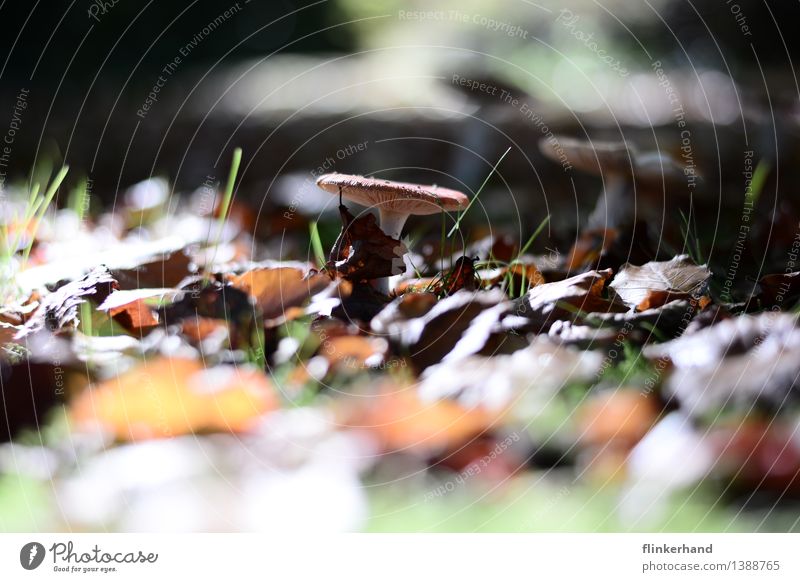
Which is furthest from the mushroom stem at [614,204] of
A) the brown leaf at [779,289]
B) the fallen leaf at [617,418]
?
the fallen leaf at [617,418]

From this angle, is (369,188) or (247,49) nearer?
(369,188)

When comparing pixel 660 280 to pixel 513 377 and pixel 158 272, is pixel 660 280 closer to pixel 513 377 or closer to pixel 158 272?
pixel 513 377

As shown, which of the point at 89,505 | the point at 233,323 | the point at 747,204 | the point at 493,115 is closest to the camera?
the point at 89,505

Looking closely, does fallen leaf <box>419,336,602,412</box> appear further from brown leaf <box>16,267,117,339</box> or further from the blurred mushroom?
brown leaf <box>16,267,117,339</box>

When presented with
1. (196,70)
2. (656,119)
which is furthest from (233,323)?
(656,119)

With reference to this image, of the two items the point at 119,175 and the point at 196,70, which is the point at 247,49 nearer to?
the point at 196,70
